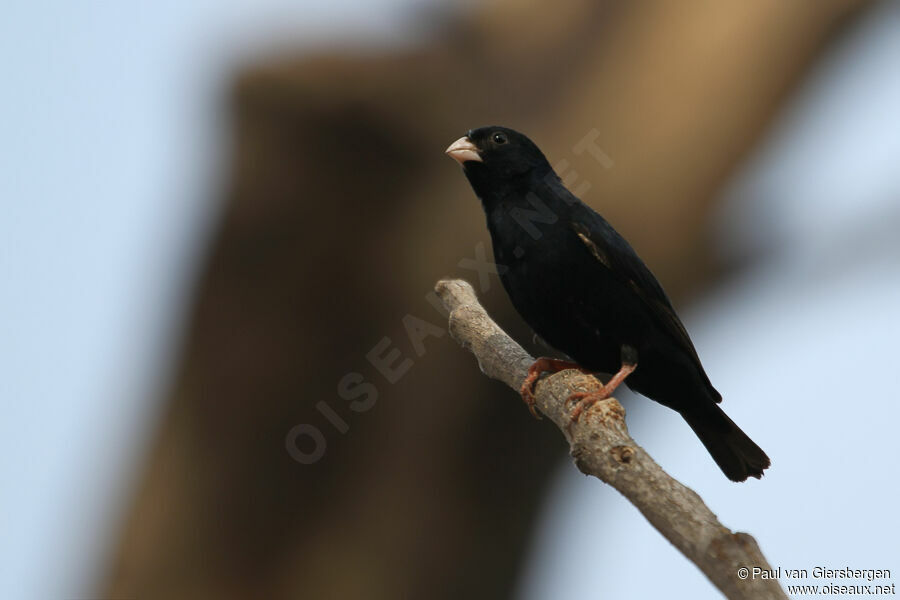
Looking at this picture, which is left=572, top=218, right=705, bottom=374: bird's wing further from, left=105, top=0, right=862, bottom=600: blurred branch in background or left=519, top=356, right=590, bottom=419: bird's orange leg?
left=105, top=0, right=862, bottom=600: blurred branch in background

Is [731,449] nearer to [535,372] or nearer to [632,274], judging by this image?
[632,274]

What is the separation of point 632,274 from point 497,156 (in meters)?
1.03

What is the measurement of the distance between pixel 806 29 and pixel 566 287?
252 cm

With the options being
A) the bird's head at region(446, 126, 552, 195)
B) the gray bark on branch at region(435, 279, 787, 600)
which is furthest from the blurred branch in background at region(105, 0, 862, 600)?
the gray bark on branch at region(435, 279, 787, 600)

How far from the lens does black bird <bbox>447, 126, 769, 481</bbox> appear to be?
165 inches

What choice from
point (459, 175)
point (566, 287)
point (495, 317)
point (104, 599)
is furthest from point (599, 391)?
point (104, 599)

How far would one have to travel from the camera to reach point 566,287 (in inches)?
164

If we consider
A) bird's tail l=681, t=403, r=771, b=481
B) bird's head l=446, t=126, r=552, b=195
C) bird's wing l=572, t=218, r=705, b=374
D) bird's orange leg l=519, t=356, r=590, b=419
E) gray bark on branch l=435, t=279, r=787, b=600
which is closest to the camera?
gray bark on branch l=435, t=279, r=787, b=600

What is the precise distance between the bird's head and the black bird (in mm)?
134

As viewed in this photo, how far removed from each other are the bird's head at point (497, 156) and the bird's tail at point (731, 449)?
1.50m

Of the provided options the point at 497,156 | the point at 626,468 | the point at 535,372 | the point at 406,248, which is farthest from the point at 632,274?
the point at 626,468

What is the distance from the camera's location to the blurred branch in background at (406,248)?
5.30 metres

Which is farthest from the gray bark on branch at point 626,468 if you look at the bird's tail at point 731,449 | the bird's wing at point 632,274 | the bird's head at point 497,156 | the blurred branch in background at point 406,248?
the blurred branch in background at point 406,248

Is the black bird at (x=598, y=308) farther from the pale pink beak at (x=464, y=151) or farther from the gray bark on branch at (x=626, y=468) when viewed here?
the pale pink beak at (x=464, y=151)
